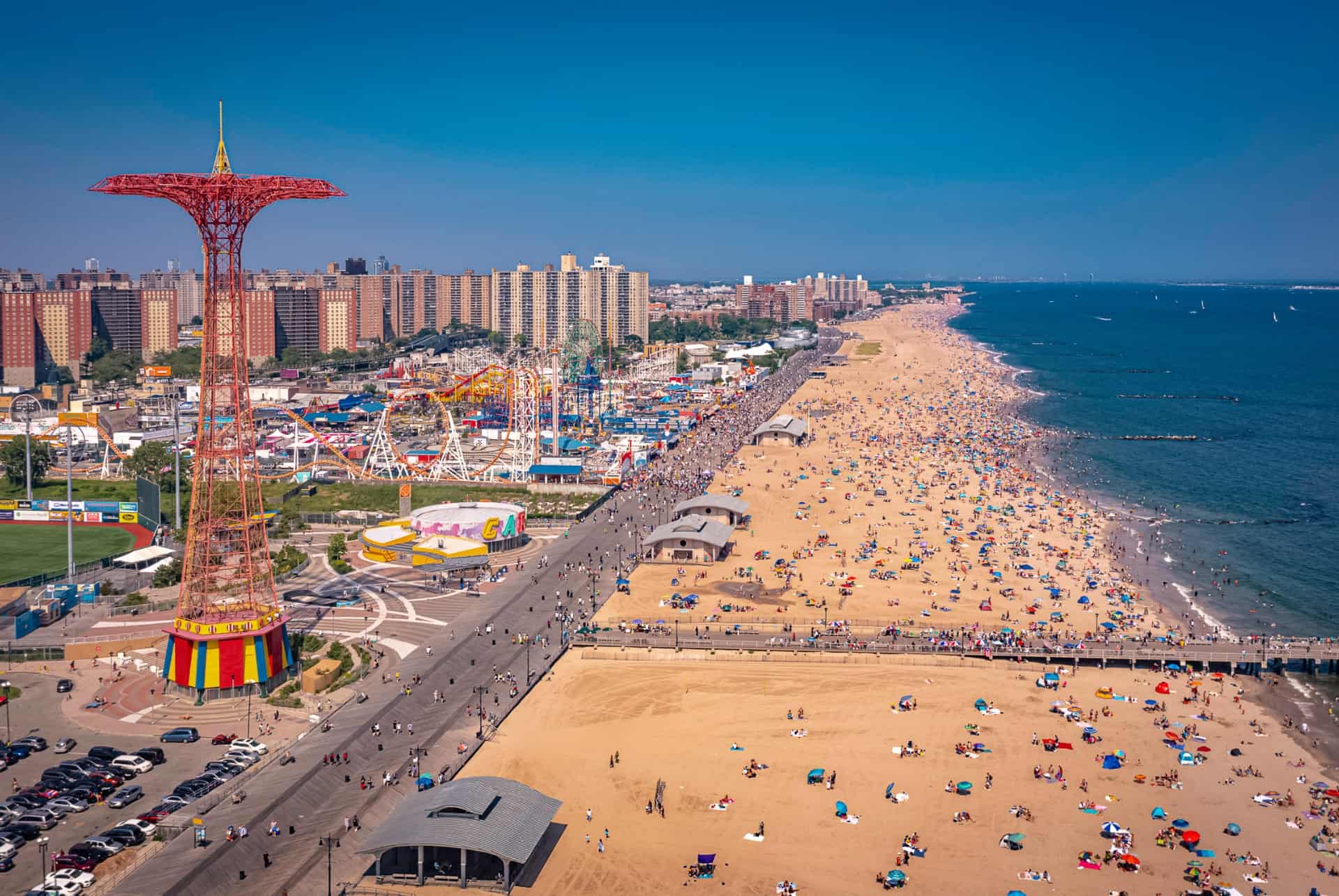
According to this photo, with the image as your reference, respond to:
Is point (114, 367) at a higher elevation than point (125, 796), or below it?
higher

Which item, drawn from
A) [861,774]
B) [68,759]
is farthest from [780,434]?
[68,759]

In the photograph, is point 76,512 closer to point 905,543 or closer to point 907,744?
point 905,543

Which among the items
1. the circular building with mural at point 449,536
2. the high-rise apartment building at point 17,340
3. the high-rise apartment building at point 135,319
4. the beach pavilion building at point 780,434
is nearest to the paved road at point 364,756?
the circular building with mural at point 449,536

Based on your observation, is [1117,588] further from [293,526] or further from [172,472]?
[172,472]

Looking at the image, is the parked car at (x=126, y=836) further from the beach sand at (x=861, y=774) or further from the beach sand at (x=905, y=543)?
the beach sand at (x=905, y=543)

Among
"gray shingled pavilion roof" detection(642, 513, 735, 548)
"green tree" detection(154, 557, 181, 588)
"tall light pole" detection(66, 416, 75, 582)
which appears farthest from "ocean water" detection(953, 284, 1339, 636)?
"tall light pole" detection(66, 416, 75, 582)

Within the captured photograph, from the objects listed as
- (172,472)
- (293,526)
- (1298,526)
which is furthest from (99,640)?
(1298,526)

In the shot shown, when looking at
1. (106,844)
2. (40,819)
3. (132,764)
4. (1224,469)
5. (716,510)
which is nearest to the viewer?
(106,844)
